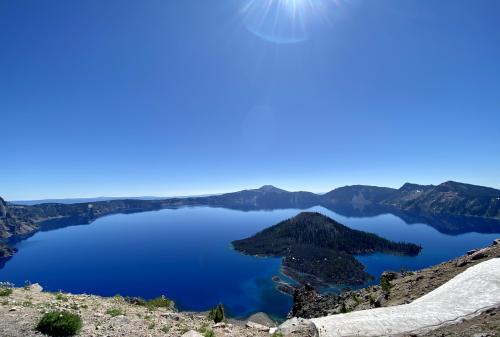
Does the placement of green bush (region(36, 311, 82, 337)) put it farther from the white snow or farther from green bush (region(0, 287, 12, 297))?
the white snow

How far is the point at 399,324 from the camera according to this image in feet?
58.3

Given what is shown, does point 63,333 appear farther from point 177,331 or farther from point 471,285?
point 471,285

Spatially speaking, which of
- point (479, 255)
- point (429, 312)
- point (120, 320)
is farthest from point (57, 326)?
point (479, 255)

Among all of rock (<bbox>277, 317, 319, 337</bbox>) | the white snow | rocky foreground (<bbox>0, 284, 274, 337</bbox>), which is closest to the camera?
rocky foreground (<bbox>0, 284, 274, 337</bbox>)

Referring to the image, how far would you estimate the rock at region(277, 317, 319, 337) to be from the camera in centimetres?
1670

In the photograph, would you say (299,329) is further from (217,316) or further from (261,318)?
(261,318)

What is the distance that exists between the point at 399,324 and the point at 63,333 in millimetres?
19464

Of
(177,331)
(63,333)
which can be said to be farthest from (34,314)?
(177,331)

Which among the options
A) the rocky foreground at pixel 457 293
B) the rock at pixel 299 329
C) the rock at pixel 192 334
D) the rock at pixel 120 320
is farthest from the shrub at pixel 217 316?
the rocky foreground at pixel 457 293

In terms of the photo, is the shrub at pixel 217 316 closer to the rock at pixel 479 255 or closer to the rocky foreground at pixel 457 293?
Answer: the rocky foreground at pixel 457 293

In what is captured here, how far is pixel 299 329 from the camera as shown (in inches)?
686

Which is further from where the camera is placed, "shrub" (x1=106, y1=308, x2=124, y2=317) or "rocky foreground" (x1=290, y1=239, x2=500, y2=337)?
"shrub" (x1=106, y1=308, x2=124, y2=317)

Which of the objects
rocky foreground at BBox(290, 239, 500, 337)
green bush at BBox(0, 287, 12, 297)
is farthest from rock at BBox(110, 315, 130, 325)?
rocky foreground at BBox(290, 239, 500, 337)

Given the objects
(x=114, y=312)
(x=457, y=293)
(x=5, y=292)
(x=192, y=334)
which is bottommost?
(x=457, y=293)
